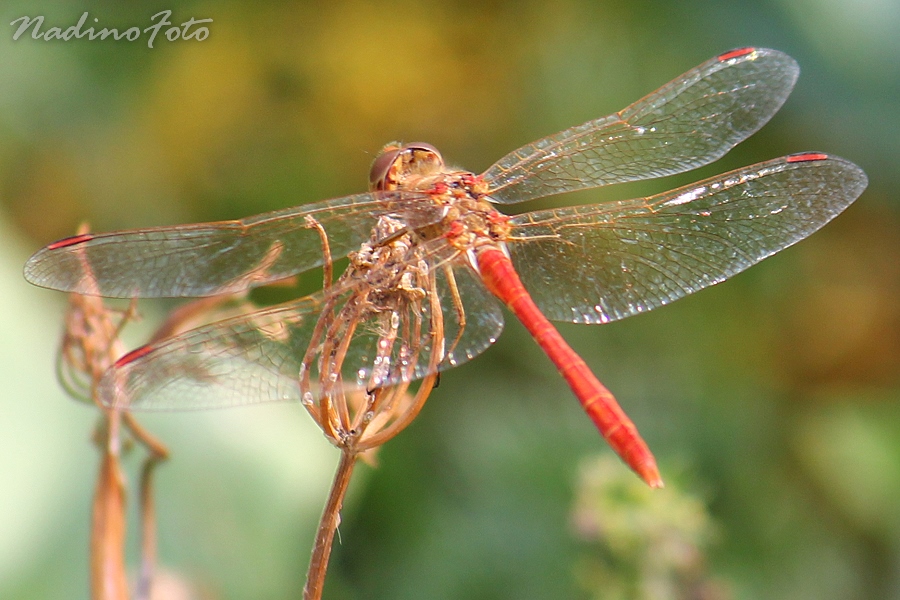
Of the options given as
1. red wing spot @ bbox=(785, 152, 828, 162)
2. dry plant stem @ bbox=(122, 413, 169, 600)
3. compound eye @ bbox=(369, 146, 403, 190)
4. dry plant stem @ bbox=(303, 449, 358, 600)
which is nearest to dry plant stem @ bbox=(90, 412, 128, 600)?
dry plant stem @ bbox=(122, 413, 169, 600)

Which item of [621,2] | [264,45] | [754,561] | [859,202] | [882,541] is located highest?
[264,45]

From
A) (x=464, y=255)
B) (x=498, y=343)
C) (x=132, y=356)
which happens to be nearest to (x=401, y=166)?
(x=464, y=255)

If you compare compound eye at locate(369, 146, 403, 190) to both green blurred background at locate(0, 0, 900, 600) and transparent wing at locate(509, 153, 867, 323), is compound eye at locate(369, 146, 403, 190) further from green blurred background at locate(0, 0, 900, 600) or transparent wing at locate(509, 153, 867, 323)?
green blurred background at locate(0, 0, 900, 600)

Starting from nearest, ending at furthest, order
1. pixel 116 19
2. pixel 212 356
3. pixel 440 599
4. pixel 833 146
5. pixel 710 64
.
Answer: pixel 212 356, pixel 710 64, pixel 440 599, pixel 833 146, pixel 116 19

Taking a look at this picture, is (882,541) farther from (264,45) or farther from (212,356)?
(264,45)

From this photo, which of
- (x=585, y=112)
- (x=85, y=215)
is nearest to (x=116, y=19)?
(x=85, y=215)

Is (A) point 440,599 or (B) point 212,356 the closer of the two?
(B) point 212,356

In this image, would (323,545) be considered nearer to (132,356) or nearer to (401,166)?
(132,356)

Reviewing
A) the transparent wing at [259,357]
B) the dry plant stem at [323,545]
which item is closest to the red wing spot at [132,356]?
the transparent wing at [259,357]
